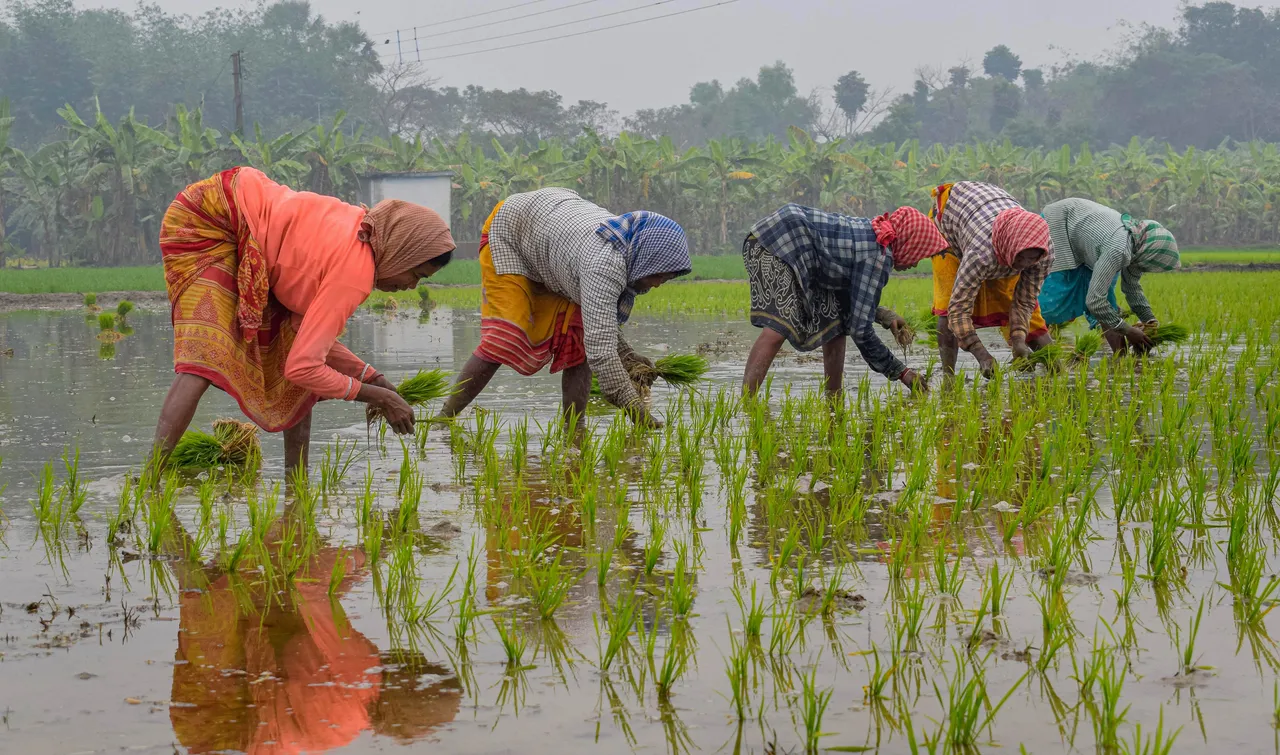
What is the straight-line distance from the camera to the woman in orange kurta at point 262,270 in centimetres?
412

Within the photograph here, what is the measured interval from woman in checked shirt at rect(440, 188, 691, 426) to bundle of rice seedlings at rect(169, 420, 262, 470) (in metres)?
1.03

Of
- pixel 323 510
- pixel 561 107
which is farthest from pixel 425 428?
pixel 561 107

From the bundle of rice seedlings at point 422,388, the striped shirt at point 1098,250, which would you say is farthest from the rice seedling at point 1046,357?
the bundle of rice seedlings at point 422,388

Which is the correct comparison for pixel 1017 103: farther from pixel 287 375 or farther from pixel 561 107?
pixel 287 375

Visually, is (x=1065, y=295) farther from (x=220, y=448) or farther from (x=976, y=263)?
(x=220, y=448)

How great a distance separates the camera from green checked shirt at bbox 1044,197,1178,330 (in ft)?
26.1

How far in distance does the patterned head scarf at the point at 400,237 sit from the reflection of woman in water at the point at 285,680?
1389 mm

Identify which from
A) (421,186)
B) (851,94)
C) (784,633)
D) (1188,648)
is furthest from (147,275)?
(851,94)

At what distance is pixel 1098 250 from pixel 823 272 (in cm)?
260

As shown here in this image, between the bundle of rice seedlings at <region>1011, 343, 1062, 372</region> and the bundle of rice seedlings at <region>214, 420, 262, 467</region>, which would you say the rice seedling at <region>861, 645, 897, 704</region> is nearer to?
Result: the bundle of rice seedlings at <region>214, 420, 262, 467</region>

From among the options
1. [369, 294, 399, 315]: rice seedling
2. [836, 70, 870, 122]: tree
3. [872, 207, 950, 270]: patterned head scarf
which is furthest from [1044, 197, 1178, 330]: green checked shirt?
[836, 70, 870, 122]: tree

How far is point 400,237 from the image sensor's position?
4.24 m

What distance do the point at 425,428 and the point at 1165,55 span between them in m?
68.3

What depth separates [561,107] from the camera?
59.2m
